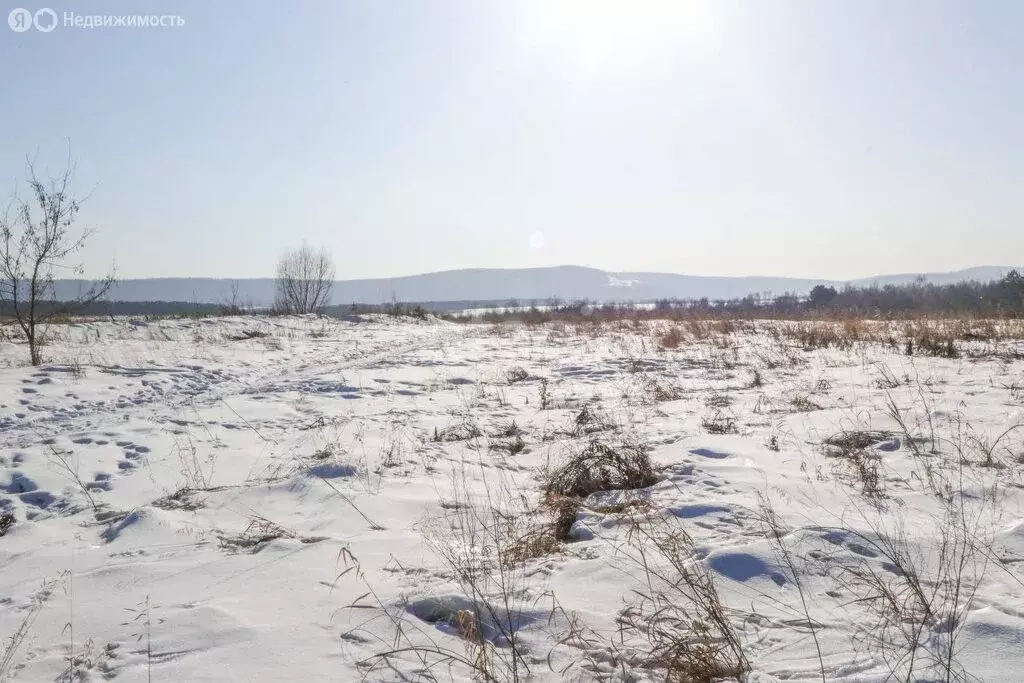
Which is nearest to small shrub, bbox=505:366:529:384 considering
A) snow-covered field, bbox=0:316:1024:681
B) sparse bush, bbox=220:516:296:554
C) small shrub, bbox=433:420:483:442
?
snow-covered field, bbox=0:316:1024:681


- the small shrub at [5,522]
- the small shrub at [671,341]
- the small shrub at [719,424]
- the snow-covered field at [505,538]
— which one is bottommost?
the small shrub at [5,522]

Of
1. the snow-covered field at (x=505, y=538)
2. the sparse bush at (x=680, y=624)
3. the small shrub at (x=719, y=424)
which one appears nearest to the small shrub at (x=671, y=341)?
the snow-covered field at (x=505, y=538)

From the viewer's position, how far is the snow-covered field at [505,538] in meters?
1.84

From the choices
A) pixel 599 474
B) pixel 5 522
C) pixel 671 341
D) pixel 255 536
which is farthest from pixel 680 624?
pixel 671 341

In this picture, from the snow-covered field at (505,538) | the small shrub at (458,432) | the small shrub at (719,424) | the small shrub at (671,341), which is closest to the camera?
the snow-covered field at (505,538)

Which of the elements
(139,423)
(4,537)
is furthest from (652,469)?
(139,423)

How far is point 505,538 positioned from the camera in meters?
2.75

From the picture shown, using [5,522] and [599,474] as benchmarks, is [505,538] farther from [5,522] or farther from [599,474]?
[5,522]

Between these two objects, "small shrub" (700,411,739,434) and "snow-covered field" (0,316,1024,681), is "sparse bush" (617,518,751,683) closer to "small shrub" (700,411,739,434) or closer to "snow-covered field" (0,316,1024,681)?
"snow-covered field" (0,316,1024,681)

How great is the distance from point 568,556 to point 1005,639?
63.0 inches

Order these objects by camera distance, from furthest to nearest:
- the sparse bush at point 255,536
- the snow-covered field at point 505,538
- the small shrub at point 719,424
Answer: the small shrub at point 719,424, the sparse bush at point 255,536, the snow-covered field at point 505,538

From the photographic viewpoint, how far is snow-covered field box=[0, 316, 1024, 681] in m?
1.84

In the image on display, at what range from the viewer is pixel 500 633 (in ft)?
6.48

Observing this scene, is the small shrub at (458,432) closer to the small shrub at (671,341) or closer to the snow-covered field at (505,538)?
the snow-covered field at (505,538)
